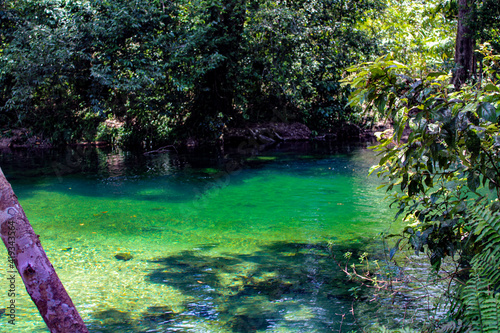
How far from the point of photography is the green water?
4832mm

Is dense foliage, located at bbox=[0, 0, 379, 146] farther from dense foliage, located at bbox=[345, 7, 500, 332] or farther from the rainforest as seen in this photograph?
dense foliage, located at bbox=[345, 7, 500, 332]

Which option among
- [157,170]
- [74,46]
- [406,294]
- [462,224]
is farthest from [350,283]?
[74,46]

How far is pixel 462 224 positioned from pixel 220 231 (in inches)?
189

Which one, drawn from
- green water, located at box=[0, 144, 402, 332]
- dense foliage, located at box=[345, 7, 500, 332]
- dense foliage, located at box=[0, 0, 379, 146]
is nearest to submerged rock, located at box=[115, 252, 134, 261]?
green water, located at box=[0, 144, 402, 332]

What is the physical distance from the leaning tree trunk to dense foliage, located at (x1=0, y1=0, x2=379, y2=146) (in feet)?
42.1

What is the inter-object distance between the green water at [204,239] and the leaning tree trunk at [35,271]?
1760 millimetres

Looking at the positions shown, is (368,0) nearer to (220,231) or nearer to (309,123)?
(309,123)

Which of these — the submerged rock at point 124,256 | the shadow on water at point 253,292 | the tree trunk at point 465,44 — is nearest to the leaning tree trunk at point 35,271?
the shadow on water at point 253,292

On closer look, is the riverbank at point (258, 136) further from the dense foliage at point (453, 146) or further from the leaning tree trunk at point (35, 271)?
the leaning tree trunk at point (35, 271)

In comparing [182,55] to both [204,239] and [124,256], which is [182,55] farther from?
[124,256]

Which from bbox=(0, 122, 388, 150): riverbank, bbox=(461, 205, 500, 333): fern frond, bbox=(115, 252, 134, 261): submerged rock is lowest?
bbox=(115, 252, 134, 261): submerged rock

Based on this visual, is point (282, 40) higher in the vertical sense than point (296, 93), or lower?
higher

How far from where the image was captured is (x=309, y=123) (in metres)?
21.1

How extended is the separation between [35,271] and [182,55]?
47.1ft
